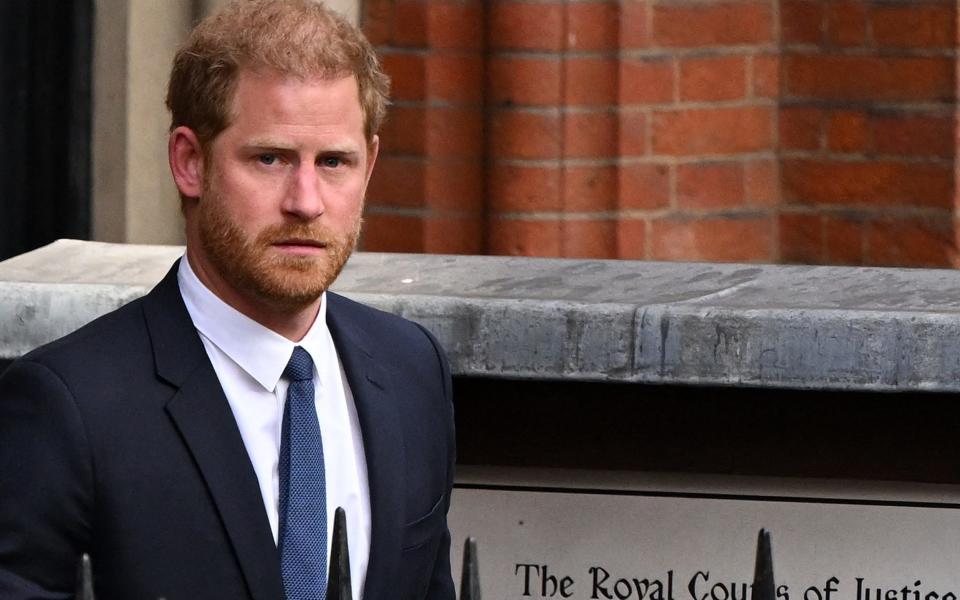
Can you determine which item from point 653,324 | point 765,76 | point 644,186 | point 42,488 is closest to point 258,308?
point 42,488

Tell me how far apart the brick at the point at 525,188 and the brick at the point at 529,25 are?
25 cm

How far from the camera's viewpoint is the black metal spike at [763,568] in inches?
65.3

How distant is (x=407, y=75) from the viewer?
3557 millimetres

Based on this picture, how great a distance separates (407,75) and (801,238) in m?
0.90

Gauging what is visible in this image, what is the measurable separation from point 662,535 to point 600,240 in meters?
1.07

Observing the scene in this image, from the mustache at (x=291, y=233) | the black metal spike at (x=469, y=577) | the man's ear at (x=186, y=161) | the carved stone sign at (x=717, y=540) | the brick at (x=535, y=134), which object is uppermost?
the brick at (x=535, y=134)

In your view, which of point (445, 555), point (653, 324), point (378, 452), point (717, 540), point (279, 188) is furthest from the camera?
point (717, 540)

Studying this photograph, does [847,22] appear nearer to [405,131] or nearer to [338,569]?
[405,131]

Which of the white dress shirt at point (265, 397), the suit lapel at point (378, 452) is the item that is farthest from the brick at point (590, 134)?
the white dress shirt at point (265, 397)

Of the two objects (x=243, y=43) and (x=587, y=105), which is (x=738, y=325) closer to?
(x=243, y=43)

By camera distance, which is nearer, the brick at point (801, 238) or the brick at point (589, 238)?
the brick at point (589, 238)

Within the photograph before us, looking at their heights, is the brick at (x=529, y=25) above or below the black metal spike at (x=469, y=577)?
above

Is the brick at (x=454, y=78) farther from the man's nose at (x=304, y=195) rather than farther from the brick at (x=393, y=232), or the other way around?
the man's nose at (x=304, y=195)

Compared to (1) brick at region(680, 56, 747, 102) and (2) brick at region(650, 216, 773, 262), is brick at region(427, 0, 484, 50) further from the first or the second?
(2) brick at region(650, 216, 773, 262)
